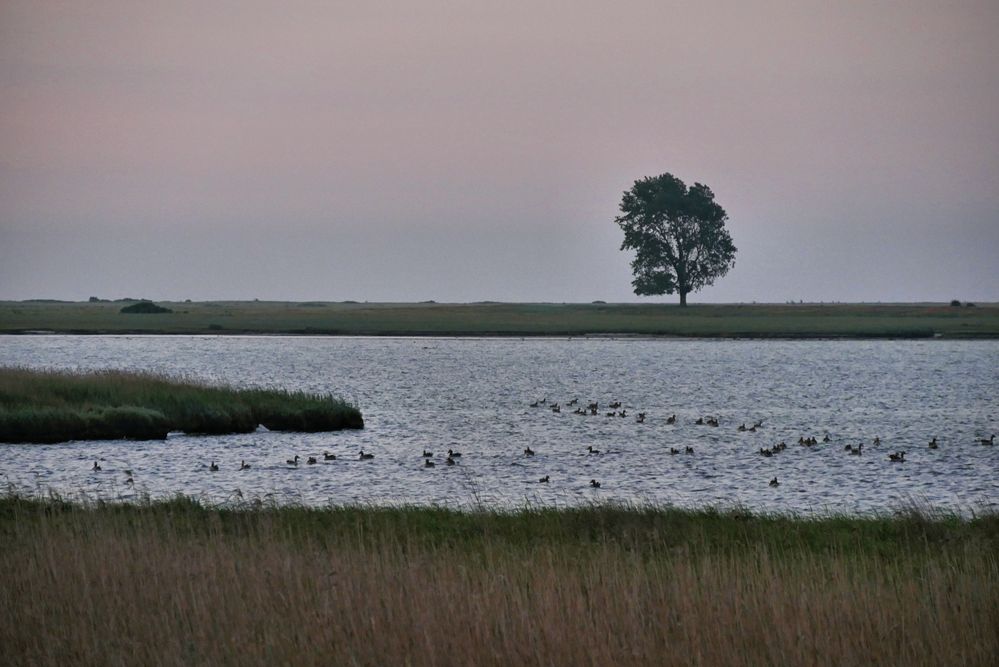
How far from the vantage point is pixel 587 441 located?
→ 3719 centimetres

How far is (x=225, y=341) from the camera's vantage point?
125 metres

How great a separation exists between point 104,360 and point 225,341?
1720 inches

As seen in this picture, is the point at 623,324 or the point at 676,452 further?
the point at 623,324

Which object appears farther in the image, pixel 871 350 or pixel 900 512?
Result: pixel 871 350

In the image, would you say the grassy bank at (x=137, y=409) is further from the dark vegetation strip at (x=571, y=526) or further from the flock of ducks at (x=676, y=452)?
the dark vegetation strip at (x=571, y=526)

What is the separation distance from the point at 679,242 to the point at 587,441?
327ft

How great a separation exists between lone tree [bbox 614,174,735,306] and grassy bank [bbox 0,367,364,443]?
94340 millimetres

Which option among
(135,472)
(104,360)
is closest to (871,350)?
(104,360)

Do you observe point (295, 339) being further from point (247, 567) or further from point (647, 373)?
point (247, 567)

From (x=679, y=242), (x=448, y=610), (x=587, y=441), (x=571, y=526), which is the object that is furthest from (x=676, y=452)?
(x=679, y=242)

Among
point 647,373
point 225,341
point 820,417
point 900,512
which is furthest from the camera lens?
point 225,341

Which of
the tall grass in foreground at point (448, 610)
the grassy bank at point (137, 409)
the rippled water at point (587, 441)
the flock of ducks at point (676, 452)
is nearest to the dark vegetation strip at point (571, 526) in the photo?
the tall grass in foreground at point (448, 610)

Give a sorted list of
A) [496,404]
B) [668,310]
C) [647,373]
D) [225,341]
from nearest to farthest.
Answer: [496,404] < [647,373] < [225,341] < [668,310]

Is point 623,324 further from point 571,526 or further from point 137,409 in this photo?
point 571,526
